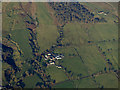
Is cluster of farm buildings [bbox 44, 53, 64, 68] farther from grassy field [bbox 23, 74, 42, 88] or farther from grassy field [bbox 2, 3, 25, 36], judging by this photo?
grassy field [bbox 2, 3, 25, 36]

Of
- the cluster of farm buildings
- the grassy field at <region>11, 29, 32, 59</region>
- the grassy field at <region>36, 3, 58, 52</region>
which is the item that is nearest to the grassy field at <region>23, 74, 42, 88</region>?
the cluster of farm buildings

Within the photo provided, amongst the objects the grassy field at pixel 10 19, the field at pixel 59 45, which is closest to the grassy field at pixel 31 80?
the field at pixel 59 45

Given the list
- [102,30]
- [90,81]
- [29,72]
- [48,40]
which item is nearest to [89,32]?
[102,30]

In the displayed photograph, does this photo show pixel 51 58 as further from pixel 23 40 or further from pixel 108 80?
pixel 108 80

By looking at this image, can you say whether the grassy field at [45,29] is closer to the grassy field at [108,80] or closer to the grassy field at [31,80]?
the grassy field at [31,80]

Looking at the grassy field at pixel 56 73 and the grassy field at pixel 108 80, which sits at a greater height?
the grassy field at pixel 56 73

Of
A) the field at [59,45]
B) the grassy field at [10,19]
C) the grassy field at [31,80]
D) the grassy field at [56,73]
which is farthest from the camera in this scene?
the grassy field at [10,19]

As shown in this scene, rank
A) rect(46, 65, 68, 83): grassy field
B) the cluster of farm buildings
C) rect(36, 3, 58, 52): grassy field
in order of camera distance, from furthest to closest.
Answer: rect(36, 3, 58, 52): grassy field < the cluster of farm buildings < rect(46, 65, 68, 83): grassy field

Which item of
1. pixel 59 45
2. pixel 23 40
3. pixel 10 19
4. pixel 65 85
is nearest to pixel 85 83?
pixel 65 85

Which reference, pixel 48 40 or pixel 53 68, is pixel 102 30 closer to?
pixel 48 40

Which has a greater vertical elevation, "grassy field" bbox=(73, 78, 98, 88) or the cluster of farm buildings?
the cluster of farm buildings
